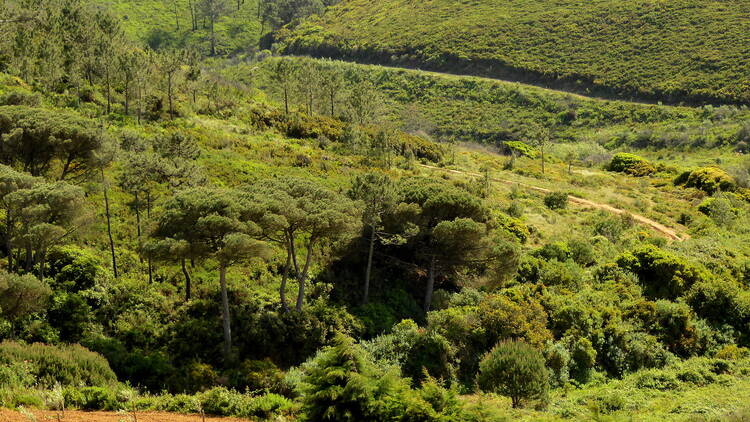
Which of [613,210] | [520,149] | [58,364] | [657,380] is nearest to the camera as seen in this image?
[58,364]

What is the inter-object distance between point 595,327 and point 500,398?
9.14 meters

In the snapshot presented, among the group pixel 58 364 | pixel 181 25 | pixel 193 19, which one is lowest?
pixel 58 364

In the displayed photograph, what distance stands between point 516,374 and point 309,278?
12008 millimetres

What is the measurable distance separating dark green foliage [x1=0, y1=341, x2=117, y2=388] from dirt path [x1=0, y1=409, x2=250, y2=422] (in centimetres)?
232

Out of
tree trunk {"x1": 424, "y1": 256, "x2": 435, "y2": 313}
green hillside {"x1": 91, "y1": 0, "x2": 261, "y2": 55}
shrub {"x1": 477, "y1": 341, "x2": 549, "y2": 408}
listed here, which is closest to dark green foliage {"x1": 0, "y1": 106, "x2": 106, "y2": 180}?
tree trunk {"x1": 424, "y1": 256, "x2": 435, "y2": 313}

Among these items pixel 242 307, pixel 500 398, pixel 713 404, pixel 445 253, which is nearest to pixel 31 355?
pixel 242 307

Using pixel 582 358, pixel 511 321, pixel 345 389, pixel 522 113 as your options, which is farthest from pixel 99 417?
pixel 522 113

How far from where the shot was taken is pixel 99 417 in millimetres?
13273

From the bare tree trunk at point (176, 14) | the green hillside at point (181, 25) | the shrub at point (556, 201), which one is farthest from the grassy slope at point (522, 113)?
the bare tree trunk at point (176, 14)

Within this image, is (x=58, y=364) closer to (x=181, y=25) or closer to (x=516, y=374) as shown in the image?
(x=516, y=374)

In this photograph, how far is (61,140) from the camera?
23.0 m

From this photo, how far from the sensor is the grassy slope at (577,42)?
8562 centimetres

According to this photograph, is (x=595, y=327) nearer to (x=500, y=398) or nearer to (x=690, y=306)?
(x=690, y=306)

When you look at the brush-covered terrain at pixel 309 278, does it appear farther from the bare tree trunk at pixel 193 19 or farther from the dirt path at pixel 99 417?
the bare tree trunk at pixel 193 19
